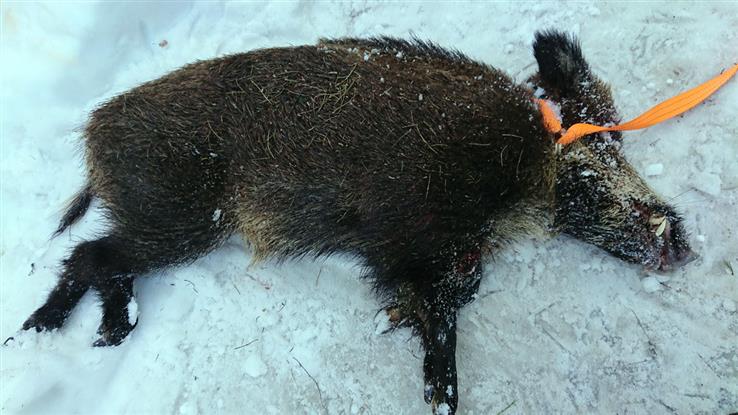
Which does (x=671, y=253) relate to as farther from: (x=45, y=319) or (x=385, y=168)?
(x=45, y=319)

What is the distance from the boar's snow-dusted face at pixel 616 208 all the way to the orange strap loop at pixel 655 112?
3.7 inches

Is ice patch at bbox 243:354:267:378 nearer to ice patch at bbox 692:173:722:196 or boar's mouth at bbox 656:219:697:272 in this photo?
boar's mouth at bbox 656:219:697:272

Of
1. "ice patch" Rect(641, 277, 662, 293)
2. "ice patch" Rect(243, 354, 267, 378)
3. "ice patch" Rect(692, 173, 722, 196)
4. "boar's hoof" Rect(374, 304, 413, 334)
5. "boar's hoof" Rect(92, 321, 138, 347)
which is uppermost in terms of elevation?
"boar's hoof" Rect(92, 321, 138, 347)

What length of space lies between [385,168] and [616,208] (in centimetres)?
135

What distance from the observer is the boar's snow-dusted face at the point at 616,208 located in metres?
2.94

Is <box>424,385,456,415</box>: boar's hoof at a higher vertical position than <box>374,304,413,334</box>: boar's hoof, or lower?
lower

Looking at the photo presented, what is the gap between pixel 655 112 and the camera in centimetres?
322

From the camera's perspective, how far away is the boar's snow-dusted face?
294 centimetres

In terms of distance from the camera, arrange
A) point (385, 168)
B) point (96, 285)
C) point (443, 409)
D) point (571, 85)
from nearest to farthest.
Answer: point (385, 168), point (443, 409), point (571, 85), point (96, 285)

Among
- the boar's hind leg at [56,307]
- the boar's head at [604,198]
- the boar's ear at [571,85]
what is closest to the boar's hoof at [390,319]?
the boar's head at [604,198]

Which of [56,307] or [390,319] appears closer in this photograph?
[390,319]

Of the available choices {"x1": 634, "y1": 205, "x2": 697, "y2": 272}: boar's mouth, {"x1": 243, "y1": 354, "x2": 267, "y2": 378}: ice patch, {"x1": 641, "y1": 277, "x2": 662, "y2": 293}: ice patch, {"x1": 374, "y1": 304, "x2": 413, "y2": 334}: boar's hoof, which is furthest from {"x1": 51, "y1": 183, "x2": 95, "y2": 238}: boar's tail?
{"x1": 641, "y1": 277, "x2": 662, "y2": 293}: ice patch

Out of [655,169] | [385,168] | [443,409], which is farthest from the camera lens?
[655,169]

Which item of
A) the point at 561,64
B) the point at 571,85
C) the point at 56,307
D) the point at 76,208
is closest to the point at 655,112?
the point at 571,85
